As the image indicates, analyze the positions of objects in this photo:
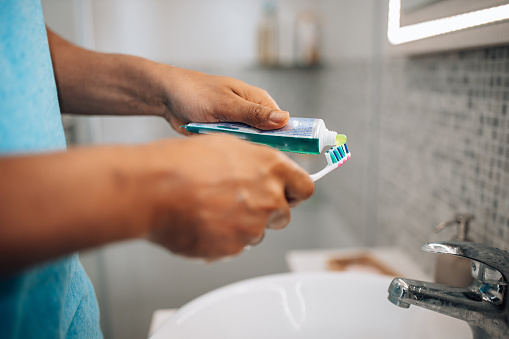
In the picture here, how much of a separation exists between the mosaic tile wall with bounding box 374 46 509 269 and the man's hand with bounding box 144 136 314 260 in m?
0.39

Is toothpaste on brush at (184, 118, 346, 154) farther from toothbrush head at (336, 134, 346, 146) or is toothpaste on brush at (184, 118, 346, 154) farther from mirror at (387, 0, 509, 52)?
mirror at (387, 0, 509, 52)

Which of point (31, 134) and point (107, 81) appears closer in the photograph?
point (31, 134)

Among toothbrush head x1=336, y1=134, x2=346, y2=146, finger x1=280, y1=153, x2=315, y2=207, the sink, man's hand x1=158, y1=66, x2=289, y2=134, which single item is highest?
man's hand x1=158, y1=66, x2=289, y2=134

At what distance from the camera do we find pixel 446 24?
0.56 metres

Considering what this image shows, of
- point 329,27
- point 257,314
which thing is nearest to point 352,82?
point 329,27

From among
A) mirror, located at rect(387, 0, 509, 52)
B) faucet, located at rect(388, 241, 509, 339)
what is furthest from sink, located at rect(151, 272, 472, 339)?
mirror, located at rect(387, 0, 509, 52)

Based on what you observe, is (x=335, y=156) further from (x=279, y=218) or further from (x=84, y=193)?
(x=84, y=193)

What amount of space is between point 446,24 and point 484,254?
34 centimetres

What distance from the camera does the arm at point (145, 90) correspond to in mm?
480

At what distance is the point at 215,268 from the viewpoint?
1.66 m

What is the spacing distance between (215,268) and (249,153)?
1.45 metres

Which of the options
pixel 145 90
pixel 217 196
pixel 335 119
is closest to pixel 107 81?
pixel 145 90

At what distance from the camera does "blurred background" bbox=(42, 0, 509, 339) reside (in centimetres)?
59

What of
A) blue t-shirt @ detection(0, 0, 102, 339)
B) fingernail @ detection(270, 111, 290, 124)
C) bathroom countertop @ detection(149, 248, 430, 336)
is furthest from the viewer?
bathroom countertop @ detection(149, 248, 430, 336)
